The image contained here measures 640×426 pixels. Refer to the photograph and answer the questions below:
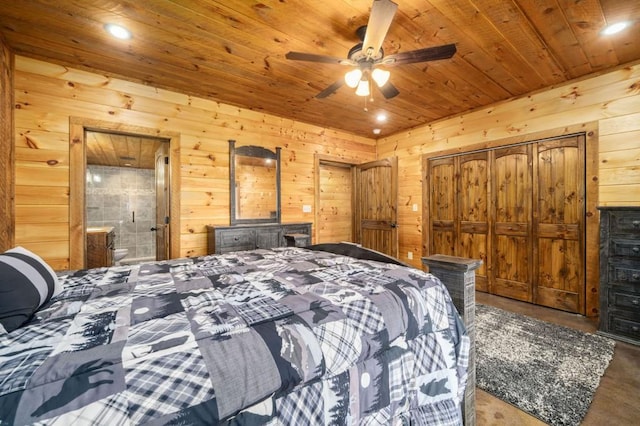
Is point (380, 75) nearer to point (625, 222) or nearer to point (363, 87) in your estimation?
point (363, 87)

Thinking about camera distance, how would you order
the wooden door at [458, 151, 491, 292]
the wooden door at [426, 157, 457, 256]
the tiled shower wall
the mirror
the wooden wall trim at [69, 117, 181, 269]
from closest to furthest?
the wooden wall trim at [69, 117, 181, 269] → the mirror → the wooden door at [458, 151, 491, 292] → the wooden door at [426, 157, 457, 256] → the tiled shower wall

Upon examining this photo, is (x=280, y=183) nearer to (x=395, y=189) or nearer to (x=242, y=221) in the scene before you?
(x=242, y=221)

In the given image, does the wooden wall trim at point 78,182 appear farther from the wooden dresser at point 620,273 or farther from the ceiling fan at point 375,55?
the wooden dresser at point 620,273

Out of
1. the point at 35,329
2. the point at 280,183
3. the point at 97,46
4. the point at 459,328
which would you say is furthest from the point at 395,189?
the point at 35,329

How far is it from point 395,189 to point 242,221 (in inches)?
98.5

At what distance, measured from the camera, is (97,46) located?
89.0 inches

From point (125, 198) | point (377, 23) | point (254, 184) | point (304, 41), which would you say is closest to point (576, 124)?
point (377, 23)

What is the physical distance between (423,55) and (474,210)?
103 inches

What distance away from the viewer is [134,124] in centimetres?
288

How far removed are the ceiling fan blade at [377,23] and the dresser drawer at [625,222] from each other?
101 inches

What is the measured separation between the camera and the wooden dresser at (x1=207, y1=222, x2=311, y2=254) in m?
3.11

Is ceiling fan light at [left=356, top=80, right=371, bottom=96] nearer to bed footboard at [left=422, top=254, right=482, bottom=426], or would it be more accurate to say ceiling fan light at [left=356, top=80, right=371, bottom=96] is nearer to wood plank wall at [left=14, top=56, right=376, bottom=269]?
bed footboard at [left=422, top=254, right=482, bottom=426]

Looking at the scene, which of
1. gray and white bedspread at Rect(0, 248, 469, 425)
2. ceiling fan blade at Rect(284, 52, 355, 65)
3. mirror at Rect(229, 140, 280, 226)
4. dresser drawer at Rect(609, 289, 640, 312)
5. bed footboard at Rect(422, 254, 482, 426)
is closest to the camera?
gray and white bedspread at Rect(0, 248, 469, 425)

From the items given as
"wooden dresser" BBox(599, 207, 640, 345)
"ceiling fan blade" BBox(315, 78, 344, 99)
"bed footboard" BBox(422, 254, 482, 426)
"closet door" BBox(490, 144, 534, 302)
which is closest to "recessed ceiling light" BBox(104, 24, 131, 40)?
"ceiling fan blade" BBox(315, 78, 344, 99)
